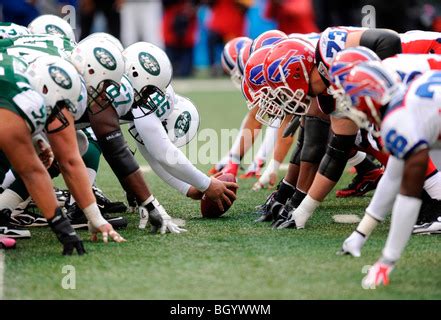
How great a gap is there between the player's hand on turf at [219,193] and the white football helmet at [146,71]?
2.28 ft

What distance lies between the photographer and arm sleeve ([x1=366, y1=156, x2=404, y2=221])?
184 inches

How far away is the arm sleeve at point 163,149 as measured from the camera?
6156mm

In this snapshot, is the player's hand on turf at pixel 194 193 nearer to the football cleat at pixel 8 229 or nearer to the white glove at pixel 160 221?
the white glove at pixel 160 221

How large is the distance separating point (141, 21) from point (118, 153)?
1158 cm

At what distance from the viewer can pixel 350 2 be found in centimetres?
1639

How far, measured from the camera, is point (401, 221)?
4426 millimetres

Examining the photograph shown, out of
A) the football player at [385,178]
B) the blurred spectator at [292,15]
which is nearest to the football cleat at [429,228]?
the football player at [385,178]

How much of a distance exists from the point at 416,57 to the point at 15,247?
2494 mm

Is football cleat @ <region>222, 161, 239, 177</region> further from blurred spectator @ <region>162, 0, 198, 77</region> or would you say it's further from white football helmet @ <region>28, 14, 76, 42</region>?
blurred spectator @ <region>162, 0, 198, 77</region>

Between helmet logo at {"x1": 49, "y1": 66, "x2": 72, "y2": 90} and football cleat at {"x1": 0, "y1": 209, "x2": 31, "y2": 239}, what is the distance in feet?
3.58

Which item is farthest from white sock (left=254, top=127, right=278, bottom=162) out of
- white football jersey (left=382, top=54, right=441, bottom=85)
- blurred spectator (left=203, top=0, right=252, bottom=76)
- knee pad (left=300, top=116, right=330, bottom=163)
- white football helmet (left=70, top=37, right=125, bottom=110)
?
blurred spectator (left=203, top=0, right=252, bottom=76)

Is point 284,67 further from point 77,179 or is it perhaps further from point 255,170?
point 255,170
